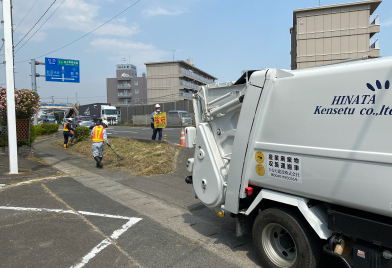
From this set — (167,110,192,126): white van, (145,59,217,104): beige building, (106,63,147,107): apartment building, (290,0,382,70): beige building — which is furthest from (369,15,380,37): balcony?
(106,63,147,107): apartment building

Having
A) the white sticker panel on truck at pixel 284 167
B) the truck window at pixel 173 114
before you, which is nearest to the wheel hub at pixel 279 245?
the white sticker panel on truck at pixel 284 167

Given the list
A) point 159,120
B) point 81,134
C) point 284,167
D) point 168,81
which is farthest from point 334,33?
point 168,81

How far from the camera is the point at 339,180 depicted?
2.67 metres

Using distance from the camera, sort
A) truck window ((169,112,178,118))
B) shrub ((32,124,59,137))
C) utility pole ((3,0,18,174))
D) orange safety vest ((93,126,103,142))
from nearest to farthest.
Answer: utility pole ((3,0,18,174))
orange safety vest ((93,126,103,142))
shrub ((32,124,59,137))
truck window ((169,112,178,118))

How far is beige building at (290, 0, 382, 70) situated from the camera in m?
26.5

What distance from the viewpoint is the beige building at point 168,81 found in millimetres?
70688

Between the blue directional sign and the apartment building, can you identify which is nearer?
the blue directional sign

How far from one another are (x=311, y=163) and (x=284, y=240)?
103 centimetres

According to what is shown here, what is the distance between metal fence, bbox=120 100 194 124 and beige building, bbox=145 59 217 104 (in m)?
18.7

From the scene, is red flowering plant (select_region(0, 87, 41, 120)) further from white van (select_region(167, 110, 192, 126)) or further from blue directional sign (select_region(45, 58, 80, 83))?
white van (select_region(167, 110, 192, 126))

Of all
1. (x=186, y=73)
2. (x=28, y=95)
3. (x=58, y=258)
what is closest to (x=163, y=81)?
(x=186, y=73)

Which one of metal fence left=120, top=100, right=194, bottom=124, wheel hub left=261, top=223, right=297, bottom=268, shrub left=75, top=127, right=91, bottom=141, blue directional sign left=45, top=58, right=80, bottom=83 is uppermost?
blue directional sign left=45, top=58, right=80, bottom=83

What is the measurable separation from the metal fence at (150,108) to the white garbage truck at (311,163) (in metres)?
35.8

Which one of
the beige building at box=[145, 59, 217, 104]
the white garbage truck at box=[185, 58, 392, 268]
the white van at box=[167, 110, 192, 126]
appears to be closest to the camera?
the white garbage truck at box=[185, 58, 392, 268]
